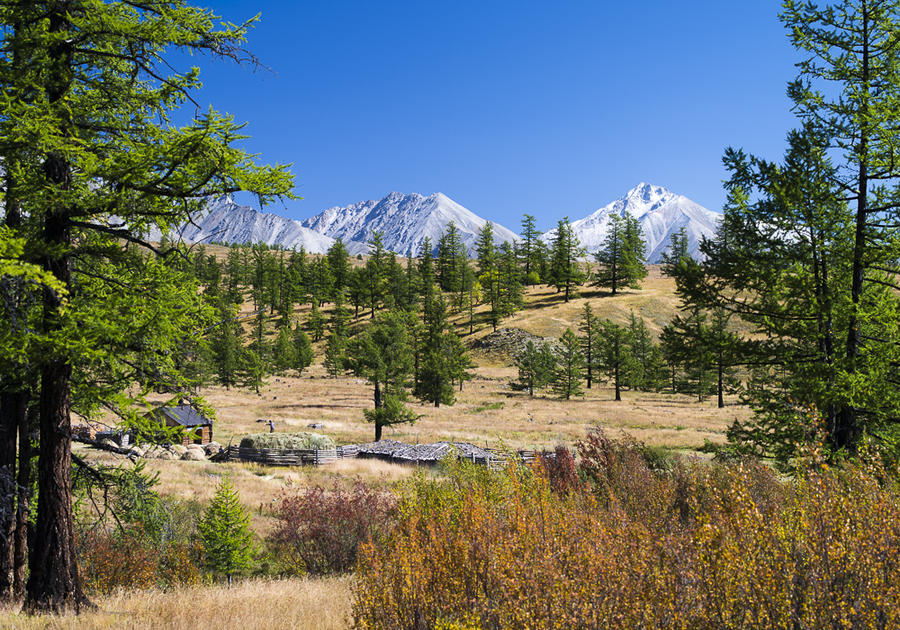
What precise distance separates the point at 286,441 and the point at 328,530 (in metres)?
19.0

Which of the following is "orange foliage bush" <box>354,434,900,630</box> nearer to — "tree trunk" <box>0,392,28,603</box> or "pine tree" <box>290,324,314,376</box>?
"tree trunk" <box>0,392,28,603</box>

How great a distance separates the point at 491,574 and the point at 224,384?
64.7 metres

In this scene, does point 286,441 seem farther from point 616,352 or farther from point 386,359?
point 616,352

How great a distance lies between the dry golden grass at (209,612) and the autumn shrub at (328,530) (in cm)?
561

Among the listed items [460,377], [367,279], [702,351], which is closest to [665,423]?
[460,377]

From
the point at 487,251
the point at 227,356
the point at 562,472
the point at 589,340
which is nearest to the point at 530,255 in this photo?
the point at 487,251

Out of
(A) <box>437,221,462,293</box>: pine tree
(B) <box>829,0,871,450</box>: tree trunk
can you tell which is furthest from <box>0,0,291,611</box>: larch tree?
(A) <box>437,221,462,293</box>: pine tree

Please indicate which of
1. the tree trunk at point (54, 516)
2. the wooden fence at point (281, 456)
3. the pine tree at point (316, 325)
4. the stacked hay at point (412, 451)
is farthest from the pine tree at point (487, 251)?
the tree trunk at point (54, 516)

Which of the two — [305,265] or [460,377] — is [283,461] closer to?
[460,377]

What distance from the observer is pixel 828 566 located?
11.6 ft

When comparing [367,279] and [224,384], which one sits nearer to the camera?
[224,384]

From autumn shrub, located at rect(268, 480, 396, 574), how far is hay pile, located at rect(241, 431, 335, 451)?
52.5ft

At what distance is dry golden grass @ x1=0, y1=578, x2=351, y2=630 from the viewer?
558 cm

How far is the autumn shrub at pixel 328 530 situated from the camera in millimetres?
13797
